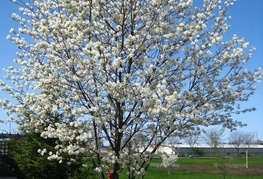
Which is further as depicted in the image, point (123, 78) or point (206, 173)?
point (206, 173)

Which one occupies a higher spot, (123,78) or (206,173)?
(123,78)

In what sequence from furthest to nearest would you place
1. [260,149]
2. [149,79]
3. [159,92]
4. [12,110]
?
1. [260,149]
2. [12,110]
3. [149,79]
4. [159,92]

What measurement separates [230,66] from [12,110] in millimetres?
3858

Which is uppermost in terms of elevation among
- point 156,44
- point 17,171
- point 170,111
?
point 156,44

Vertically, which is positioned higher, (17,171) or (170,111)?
(170,111)

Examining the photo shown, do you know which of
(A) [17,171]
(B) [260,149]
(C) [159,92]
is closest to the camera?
(C) [159,92]

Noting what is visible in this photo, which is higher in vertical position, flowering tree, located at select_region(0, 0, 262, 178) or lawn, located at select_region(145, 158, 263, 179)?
flowering tree, located at select_region(0, 0, 262, 178)

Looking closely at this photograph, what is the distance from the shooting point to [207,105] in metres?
7.07

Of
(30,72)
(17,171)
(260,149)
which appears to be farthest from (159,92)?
(260,149)

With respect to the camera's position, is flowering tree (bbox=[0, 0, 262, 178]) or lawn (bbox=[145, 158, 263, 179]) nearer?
flowering tree (bbox=[0, 0, 262, 178])

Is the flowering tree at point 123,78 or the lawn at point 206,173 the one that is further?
the lawn at point 206,173

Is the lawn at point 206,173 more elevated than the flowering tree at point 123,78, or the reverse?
the flowering tree at point 123,78

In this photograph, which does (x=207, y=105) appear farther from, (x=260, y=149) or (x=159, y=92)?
(x=260, y=149)

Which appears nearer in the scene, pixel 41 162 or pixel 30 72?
pixel 30 72
